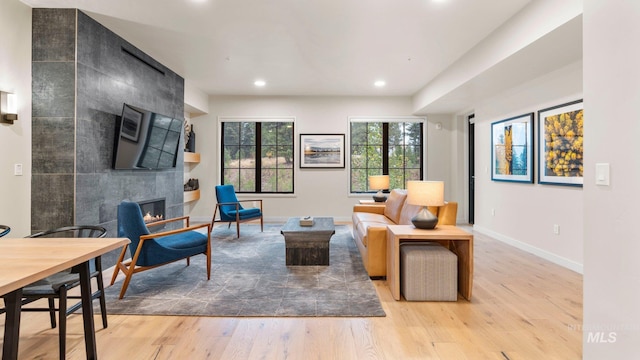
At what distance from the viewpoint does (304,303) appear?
8.71 ft

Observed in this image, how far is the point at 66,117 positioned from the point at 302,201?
4404 millimetres

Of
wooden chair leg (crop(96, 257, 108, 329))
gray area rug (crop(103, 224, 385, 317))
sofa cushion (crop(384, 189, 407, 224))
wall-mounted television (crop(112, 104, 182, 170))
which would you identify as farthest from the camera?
sofa cushion (crop(384, 189, 407, 224))

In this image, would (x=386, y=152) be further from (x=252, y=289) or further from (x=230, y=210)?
(x=252, y=289)

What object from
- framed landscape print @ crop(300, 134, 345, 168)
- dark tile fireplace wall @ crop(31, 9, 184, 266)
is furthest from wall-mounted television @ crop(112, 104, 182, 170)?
framed landscape print @ crop(300, 134, 345, 168)

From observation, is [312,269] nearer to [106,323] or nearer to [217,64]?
[106,323]

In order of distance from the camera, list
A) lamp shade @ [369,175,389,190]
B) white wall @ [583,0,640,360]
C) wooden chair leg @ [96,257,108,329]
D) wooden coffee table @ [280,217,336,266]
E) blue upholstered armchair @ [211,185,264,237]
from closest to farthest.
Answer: white wall @ [583,0,640,360] → wooden chair leg @ [96,257,108,329] → wooden coffee table @ [280,217,336,266] → blue upholstered armchair @ [211,185,264,237] → lamp shade @ [369,175,389,190]

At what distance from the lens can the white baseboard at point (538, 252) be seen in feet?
11.5

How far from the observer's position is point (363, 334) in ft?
7.09

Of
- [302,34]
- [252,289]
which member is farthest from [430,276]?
[302,34]

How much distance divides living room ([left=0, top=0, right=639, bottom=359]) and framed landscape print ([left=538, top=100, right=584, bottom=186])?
128mm

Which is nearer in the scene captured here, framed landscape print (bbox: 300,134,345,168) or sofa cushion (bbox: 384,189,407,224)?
sofa cushion (bbox: 384,189,407,224)

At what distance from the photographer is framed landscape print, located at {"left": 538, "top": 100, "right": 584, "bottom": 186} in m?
3.46

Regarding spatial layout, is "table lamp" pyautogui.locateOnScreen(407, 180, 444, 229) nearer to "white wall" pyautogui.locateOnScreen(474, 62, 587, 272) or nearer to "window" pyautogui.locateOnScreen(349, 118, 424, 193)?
"white wall" pyautogui.locateOnScreen(474, 62, 587, 272)

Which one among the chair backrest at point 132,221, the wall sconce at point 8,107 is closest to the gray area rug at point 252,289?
the chair backrest at point 132,221
